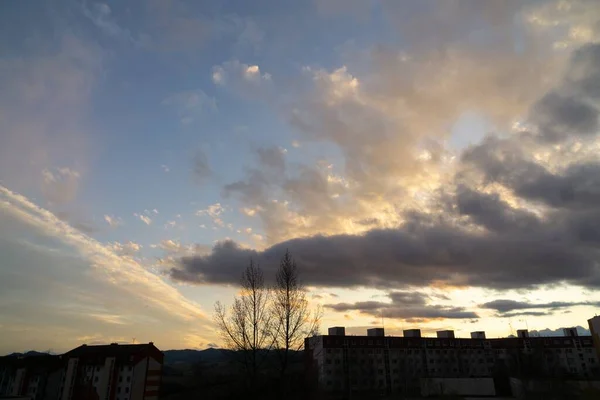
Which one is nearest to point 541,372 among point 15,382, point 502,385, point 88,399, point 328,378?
point 502,385

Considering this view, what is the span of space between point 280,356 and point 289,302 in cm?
502

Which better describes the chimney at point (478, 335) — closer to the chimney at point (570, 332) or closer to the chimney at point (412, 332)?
the chimney at point (412, 332)

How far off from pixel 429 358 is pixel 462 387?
2990 centimetres

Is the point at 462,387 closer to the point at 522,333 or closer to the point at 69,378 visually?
the point at 522,333

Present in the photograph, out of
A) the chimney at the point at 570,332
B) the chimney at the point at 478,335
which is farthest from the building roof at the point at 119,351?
the chimney at the point at 570,332

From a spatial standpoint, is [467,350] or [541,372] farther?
[467,350]

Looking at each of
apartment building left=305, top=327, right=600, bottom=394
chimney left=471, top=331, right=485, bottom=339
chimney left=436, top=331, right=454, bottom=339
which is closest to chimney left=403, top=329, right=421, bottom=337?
apartment building left=305, top=327, right=600, bottom=394

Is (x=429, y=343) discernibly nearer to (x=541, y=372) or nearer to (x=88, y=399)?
(x=541, y=372)

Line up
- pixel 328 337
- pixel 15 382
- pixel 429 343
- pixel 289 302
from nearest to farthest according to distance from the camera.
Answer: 1. pixel 289 302
2. pixel 15 382
3. pixel 328 337
4. pixel 429 343

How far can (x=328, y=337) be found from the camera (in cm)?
9400

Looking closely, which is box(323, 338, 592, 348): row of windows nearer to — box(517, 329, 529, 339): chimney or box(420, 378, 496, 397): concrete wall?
box(517, 329, 529, 339): chimney

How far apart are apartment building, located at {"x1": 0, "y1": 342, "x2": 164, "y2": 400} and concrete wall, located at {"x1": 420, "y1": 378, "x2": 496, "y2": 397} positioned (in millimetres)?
55378

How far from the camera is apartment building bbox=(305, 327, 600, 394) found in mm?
90750

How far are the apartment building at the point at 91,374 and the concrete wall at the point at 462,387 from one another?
55378 mm
